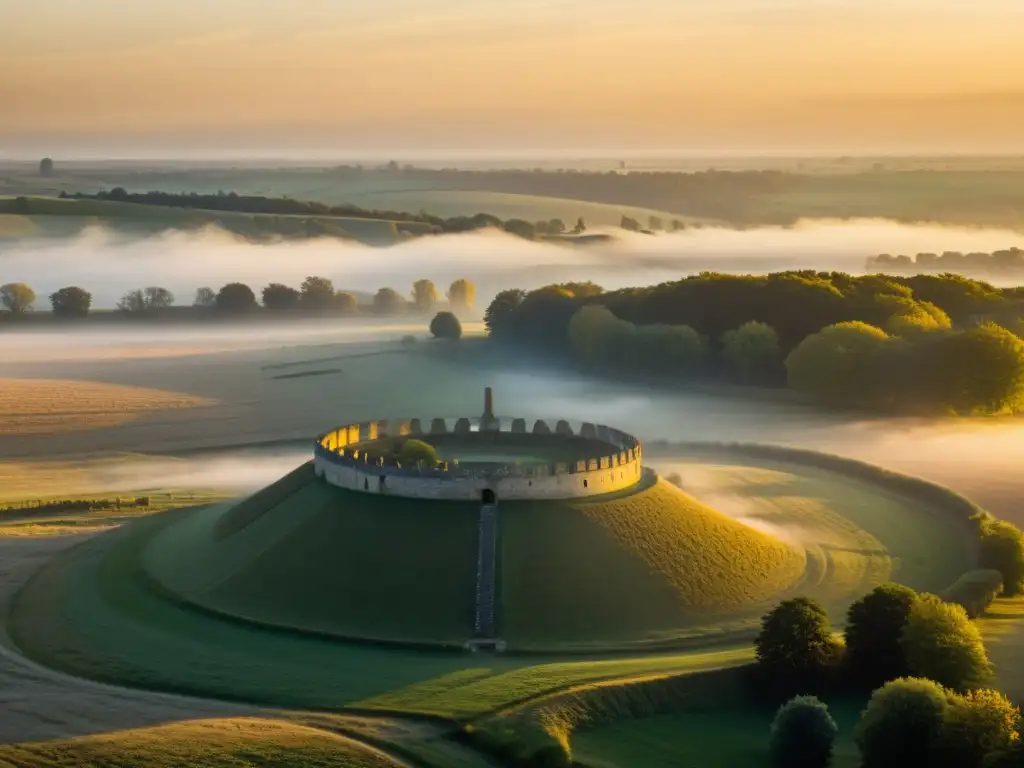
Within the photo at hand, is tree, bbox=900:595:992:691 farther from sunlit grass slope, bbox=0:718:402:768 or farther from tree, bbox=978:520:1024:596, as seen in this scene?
sunlit grass slope, bbox=0:718:402:768

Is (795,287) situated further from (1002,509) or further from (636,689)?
(636,689)

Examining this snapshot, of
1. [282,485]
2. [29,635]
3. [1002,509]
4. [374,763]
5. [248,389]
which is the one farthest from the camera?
[248,389]

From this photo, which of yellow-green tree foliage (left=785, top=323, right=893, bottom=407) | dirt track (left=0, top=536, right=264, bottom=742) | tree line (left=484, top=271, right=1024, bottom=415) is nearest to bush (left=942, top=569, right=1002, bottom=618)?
dirt track (left=0, top=536, right=264, bottom=742)

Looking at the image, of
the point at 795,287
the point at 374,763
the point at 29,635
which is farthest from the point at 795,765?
the point at 795,287

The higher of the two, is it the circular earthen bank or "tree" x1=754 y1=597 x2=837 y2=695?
the circular earthen bank

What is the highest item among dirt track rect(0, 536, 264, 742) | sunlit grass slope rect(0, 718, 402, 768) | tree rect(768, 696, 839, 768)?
tree rect(768, 696, 839, 768)
